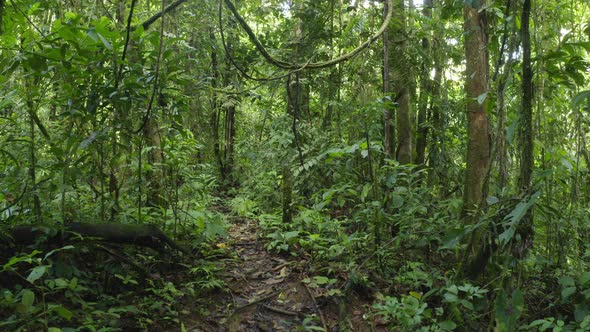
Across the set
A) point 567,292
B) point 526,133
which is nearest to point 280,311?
point 567,292

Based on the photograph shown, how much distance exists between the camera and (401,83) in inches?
226

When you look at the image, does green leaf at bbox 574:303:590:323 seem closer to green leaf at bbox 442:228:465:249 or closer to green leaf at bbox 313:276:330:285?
green leaf at bbox 442:228:465:249

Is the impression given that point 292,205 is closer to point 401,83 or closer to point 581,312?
point 401,83

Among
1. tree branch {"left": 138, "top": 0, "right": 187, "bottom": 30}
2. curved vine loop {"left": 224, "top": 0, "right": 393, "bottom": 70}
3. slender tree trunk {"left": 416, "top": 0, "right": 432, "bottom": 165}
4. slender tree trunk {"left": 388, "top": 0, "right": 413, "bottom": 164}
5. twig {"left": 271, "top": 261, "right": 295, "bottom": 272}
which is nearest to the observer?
curved vine loop {"left": 224, "top": 0, "right": 393, "bottom": 70}

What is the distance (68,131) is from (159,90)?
35.1 inches

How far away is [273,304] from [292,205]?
78.1 inches

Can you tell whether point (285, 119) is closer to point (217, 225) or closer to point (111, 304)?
point (217, 225)

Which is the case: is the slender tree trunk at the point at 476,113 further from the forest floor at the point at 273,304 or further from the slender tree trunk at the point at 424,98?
the forest floor at the point at 273,304

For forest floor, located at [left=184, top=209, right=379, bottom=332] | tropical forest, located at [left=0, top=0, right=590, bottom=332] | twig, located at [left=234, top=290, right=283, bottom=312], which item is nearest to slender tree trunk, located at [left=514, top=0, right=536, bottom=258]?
tropical forest, located at [left=0, top=0, right=590, bottom=332]

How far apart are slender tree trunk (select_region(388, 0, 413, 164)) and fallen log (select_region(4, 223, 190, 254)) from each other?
3.11 m

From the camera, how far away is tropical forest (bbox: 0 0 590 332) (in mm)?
3041

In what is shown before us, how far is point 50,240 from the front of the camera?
11.3ft

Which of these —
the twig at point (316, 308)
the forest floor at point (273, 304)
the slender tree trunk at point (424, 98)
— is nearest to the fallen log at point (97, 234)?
the forest floor at point (273, 304)

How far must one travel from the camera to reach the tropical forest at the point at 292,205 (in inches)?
120
